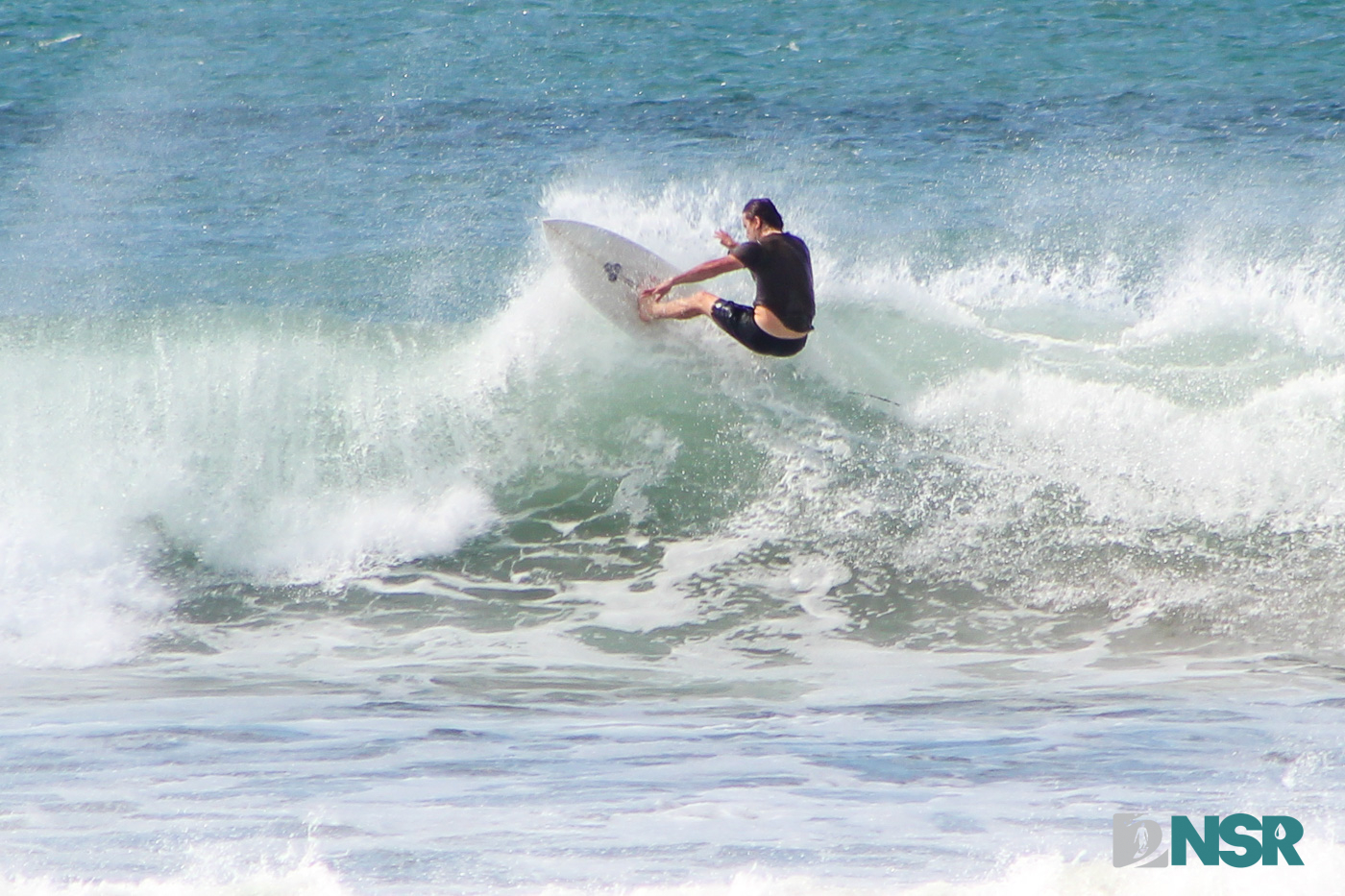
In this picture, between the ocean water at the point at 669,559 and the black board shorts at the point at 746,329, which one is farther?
the black board shorts at the point at 746,329

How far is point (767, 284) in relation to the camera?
7219mm

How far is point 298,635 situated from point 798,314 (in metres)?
3.32

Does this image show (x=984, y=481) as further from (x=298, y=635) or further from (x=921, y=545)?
(x=298, y=635)

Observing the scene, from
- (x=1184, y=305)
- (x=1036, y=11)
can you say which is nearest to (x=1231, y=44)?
(x=1036, y=11)

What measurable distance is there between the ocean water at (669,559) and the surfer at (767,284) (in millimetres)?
915

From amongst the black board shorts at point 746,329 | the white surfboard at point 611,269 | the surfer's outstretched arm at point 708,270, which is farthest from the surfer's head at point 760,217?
the white surfboard at point 611,269

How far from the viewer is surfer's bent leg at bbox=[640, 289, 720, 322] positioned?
7621 mm

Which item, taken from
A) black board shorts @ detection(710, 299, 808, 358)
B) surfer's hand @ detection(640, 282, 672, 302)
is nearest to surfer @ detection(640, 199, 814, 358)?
black board shorts @ detection(710, 299, 808, 358)

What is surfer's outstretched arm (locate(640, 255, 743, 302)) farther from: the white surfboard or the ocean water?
the ocean water

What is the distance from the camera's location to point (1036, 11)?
1121 inches

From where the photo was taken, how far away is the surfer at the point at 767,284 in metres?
7.15

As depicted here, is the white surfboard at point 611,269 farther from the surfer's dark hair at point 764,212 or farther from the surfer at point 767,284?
the surfer's dark hair at point 764,212

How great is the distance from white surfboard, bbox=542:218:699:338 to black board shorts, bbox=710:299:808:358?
2.91 feet

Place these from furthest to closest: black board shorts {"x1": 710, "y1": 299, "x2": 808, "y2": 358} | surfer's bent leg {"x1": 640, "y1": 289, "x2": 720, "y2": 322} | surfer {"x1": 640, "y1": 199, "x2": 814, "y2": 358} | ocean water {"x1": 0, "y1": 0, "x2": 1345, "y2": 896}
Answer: surfer's bent leg {"x1": 640, "y1": 289, "x2": 720, "y2": 322}, black board shorts {"x1": 710, "y1": 299, "x2": 808, "y2": 358}, surfer {"x1": 640, "y1": 199, "x2": 814, "y2": 358}, ocean water {"x1": 0, "y1": 0, "x2": 1345, "y2": 896}
